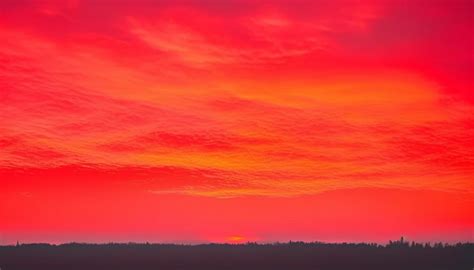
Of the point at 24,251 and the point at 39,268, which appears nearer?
the point at 39,268

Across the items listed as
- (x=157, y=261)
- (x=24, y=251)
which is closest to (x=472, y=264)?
(x=157, y=261)

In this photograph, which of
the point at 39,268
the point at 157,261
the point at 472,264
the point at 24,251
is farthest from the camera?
the point at 24,251

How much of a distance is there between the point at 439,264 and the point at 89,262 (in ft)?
103

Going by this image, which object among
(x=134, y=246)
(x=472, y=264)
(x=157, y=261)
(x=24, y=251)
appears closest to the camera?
(x=472, y=264)

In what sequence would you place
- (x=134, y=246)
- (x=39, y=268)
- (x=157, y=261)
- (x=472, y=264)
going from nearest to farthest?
(x=39, y=268), (x=472, y=264), (x=157, y=261), (x=134, y=246)

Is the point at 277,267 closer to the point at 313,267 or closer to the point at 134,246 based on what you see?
the point at 313,267

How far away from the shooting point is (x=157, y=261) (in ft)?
258

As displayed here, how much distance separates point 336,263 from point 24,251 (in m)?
35.2

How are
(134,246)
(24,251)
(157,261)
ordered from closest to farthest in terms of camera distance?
(157,261), (24,251), (134,246)

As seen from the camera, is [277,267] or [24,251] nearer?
[277,267]

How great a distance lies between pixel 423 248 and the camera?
80.1 meters

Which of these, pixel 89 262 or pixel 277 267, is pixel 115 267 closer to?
pixel 89 262

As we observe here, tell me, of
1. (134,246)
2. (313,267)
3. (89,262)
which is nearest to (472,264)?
(313,267)

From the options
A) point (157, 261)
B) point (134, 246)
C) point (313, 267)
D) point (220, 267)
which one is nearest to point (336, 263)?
point (313, 267)
